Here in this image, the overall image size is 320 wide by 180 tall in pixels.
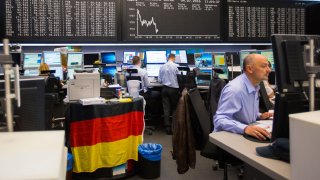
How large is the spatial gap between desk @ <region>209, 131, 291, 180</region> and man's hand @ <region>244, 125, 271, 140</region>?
6 centimetres

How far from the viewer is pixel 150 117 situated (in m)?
6.33

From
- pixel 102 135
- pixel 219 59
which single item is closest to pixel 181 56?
pixel 219 59

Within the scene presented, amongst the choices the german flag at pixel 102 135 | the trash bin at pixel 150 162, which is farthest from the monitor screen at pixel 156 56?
the trash bin at pixel 150 162

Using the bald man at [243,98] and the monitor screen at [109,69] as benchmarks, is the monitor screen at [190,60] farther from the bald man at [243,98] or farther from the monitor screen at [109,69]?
the bald man at [243,98]

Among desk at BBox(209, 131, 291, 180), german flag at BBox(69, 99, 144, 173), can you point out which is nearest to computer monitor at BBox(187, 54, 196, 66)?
german flag at BBox(69, 99, 144, 173)

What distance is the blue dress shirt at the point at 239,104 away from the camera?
232 centimetres

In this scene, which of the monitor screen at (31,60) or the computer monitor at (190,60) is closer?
the monitor screen at (31,60)

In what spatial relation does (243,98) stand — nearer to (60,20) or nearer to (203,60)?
(203,60)

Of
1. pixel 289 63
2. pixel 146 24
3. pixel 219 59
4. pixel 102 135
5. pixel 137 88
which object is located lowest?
pixel 102 135

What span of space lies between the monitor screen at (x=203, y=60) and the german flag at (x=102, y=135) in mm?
3132

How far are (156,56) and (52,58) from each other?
2019mm

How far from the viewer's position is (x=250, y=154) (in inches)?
64.4

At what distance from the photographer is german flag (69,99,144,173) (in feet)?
10.4

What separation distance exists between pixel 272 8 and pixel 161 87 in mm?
3332
